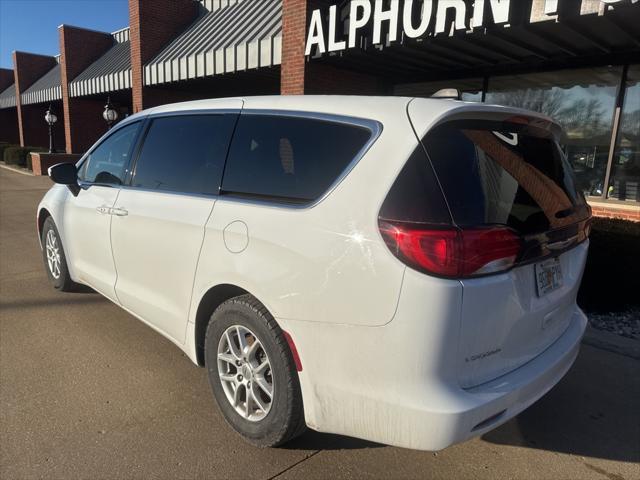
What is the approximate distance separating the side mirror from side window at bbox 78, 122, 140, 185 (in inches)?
3.5

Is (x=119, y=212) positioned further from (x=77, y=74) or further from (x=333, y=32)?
(x=77, y=74)

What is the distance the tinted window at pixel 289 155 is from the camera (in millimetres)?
2209

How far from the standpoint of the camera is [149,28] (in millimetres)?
13883

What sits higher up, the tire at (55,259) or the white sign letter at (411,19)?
the white sign letter at (411,19)

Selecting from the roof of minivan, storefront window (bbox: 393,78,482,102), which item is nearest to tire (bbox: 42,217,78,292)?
the roof of minivan

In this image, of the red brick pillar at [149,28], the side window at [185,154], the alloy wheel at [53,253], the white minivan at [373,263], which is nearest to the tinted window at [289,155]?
the white minivan at [373,263]

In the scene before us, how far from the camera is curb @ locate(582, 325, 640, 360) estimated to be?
395cm

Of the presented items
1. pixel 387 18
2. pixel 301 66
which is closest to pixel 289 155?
pixel 387 18

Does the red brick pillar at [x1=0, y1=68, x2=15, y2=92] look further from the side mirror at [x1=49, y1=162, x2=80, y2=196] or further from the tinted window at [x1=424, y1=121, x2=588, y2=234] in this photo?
the tinted window at [x1=424, y1=121, x2=588, y2=234]

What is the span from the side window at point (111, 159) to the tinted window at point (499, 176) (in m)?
2.53

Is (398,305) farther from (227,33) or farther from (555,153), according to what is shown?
(227,33)

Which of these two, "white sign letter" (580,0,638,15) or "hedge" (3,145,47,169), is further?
"hedge" (3,145,47,169)

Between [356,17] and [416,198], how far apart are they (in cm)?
600

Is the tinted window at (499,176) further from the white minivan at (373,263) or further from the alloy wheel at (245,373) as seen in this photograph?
the alloy wheel at (245,373)
